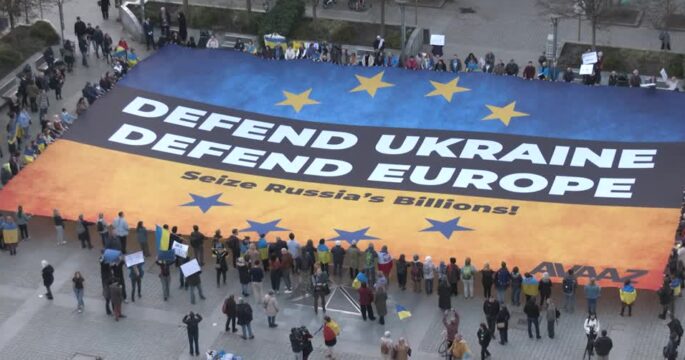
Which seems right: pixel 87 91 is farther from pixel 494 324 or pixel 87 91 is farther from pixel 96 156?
pixel 494 324

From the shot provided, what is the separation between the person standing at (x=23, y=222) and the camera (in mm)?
44750

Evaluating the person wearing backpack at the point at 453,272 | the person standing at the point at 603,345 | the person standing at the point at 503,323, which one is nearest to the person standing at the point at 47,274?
the person wearing backpack at the point at 453,272

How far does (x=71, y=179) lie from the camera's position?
4675 cm

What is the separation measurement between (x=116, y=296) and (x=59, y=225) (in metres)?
5.17

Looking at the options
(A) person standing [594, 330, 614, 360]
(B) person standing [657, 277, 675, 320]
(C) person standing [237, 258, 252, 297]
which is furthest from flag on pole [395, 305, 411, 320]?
(B) person standing [657, 277, 675, 320]

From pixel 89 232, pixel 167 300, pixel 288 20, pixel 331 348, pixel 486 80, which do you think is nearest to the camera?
pixel 331 348

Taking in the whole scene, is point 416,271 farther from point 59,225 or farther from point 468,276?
point 59,225

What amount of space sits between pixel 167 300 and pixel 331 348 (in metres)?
6.13

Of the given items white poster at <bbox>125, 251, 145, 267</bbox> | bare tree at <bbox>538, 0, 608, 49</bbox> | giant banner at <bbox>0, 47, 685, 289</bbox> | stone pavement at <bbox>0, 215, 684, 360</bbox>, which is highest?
bare tree at <bbox>538, 0, 608, 49</bbox>

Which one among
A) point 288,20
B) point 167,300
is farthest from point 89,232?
point 288,20

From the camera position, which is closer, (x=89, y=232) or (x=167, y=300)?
(x=167, y=300)

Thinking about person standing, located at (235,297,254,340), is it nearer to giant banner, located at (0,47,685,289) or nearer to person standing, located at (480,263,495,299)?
giant banner, located at (0,47,685,289)

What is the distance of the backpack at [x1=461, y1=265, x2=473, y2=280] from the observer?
40.7 m

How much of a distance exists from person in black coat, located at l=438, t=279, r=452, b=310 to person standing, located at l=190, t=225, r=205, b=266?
772cm
